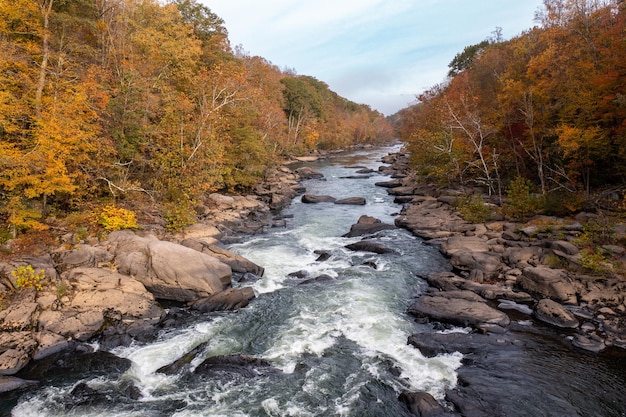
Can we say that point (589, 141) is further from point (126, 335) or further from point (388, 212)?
point (126, 335)

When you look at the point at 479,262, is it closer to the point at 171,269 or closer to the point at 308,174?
the point at 171,269

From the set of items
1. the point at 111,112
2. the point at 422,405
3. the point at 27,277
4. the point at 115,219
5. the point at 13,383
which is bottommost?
the point at 422,405

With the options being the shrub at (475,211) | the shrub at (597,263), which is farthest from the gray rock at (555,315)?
the shrub at (475,211)

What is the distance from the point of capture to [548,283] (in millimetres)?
15469

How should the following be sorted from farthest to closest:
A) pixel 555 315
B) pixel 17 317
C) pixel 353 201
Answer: pixel 353 201, pixel 555 315, pixel 17 317

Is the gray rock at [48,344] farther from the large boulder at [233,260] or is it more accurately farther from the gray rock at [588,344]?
the gray rock at [588,344]

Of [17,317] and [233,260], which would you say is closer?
[17,317]

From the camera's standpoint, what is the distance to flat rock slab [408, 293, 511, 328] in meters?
13.7

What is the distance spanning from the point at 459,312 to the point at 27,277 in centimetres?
1665

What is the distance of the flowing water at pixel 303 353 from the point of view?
991cm

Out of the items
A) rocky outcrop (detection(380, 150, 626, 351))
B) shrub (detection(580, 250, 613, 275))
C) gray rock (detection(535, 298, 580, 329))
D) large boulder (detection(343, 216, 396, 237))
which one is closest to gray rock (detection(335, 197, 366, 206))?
large boulder (detection(343, 216, 396, 237))

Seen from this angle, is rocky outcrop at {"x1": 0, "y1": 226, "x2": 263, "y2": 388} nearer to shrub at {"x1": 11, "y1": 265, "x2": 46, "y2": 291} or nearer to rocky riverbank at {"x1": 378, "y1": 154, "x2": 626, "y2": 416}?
shrub at {"x1": 11, "y1": 265, "x2": 46, "y2": 291}

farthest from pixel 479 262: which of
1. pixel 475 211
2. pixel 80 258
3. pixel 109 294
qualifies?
pixel 80 258

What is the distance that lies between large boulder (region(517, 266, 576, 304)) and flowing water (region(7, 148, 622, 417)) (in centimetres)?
409
